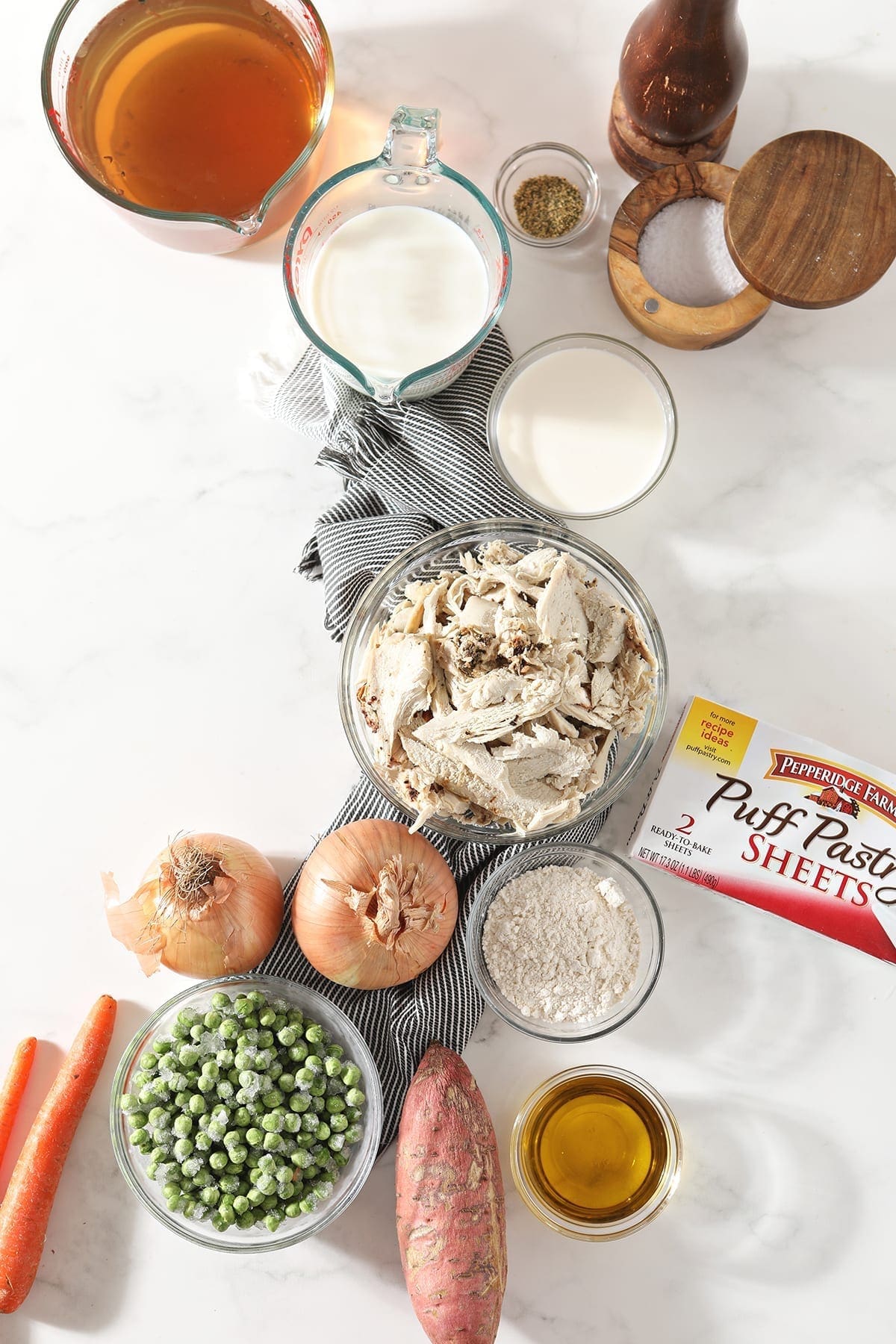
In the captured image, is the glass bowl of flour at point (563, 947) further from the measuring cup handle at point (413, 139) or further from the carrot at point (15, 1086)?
the measuring cup handle at point (413, 139)

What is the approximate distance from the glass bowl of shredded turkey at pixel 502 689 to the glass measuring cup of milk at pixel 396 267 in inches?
12.4

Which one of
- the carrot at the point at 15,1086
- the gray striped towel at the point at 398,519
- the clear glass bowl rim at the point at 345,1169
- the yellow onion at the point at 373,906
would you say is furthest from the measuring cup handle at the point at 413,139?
the carrot at the point at 15,1086

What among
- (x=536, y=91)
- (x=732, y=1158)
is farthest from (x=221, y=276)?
(x=732, y=1158)

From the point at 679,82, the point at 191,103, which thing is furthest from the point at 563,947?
the point at 191,103

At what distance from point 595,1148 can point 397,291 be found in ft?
4.64

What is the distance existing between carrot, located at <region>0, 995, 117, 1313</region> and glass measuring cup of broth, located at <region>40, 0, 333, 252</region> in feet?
4.35

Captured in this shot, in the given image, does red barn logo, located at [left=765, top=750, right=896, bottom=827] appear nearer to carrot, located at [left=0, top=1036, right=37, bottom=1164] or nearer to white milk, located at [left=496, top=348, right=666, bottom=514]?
white milk, located at [left=496, top=348, right=666, bottom=514]

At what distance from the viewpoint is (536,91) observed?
1.69 metres

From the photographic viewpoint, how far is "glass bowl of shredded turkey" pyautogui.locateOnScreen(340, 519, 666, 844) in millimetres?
1229

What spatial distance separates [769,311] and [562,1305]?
5.69 ft

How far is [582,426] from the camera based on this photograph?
157 centimetres

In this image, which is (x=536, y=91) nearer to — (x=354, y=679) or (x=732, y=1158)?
(x=354, y=679)

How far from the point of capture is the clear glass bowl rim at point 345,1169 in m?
1.45

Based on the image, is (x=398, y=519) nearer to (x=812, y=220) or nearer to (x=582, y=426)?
(x=582, y=426)
